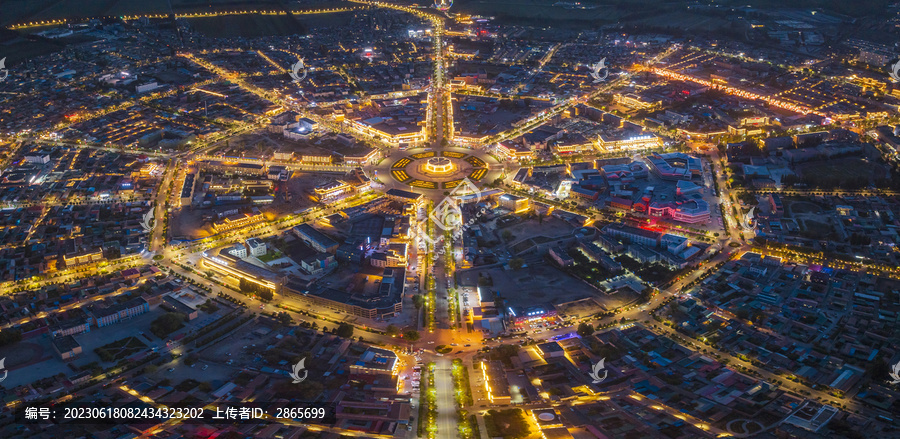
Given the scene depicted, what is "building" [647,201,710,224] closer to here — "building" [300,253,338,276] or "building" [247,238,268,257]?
"building" [300,253,338,276]

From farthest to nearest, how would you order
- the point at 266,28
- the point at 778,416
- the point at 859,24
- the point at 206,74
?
the point at 266,28, the point at 859,24, the point at 206,74, the point at 778,416

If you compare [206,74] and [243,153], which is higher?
[206,74]

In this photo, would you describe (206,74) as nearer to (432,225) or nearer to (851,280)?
(432,225)

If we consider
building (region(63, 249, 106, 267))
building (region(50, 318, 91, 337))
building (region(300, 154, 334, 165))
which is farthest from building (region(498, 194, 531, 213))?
building (region(50, 318, 91, 337))

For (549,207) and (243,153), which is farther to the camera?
(243,153)

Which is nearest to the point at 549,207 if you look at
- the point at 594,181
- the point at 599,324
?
the point at 594,181
